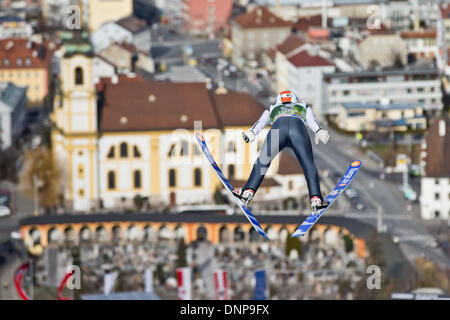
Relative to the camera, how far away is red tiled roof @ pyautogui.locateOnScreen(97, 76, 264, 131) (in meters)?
62.2

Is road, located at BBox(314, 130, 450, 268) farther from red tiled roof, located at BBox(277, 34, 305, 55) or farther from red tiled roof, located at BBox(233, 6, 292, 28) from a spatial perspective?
red tiled roof, located at BBox(233, 6, 292, 28)

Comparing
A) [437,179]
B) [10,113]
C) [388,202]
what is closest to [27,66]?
[10,113]

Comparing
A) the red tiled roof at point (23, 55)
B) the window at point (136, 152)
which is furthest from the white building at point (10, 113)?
the window at point (136, 152)

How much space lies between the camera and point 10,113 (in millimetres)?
75188

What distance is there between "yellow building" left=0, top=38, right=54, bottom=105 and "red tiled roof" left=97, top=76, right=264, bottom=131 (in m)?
24.4

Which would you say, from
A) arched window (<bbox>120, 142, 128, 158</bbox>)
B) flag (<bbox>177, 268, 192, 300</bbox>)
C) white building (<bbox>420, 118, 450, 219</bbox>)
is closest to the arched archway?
arched window (<bbox>120, 142, 128, 158</bbox>)

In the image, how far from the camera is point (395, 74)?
263 ft

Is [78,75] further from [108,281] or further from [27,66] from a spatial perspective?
[27,66]

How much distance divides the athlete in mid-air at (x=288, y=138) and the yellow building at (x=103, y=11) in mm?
94142

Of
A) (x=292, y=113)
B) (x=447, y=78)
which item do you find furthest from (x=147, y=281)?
(x=447, y=78)

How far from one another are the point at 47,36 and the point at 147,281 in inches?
2577

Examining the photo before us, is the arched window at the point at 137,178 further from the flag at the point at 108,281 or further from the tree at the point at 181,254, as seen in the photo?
the flag at the point at 108,281

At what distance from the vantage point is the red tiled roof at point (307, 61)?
7888 centimetres

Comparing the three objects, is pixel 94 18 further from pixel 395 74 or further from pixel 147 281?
pixel 147 281
